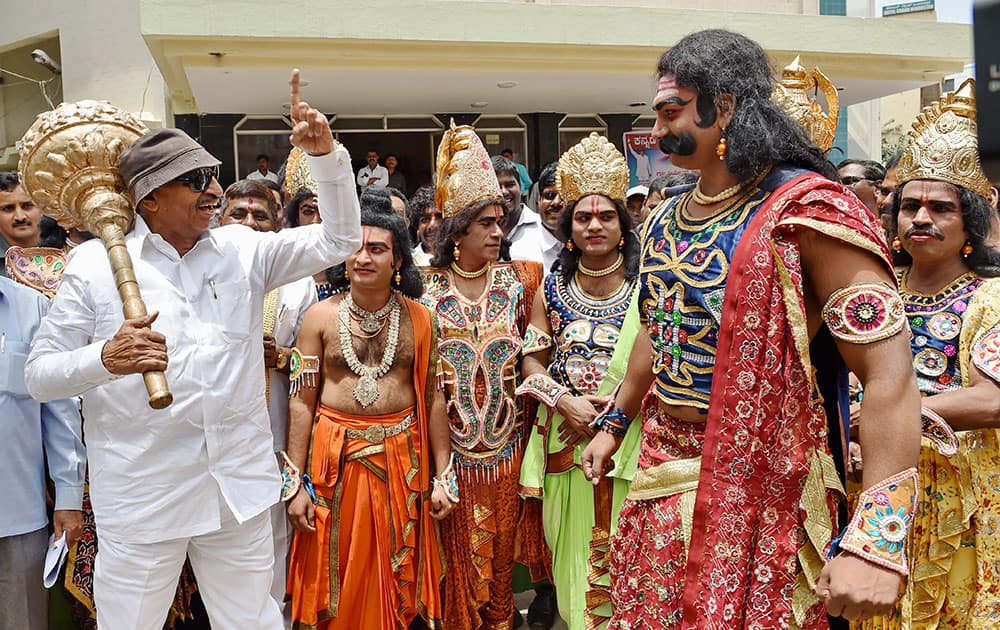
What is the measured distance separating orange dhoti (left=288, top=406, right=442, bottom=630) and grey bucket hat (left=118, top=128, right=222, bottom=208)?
1410 millimetres

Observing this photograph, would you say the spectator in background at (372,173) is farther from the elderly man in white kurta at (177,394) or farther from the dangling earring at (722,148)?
the dangling earring at (722,148)

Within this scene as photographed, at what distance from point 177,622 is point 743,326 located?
3.29 meters

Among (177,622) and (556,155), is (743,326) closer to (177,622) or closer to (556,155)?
(177,622)

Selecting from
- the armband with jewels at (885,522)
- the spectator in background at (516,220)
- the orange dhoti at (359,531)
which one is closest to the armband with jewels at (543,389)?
the orange dhoti at (359,531)

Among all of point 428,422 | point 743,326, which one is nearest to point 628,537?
point 743,326

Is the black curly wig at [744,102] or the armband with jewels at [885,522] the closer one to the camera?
the armband with jewels at [885,522]

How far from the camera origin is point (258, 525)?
317cm

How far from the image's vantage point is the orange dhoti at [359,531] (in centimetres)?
391

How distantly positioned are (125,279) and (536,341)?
2.04 m

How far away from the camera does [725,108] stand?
2.47 metres

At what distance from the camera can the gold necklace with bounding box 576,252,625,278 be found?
14.5ft

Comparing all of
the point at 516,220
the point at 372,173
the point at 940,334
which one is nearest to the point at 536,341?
the point at 940,334

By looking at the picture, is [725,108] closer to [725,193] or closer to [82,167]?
[725,193]

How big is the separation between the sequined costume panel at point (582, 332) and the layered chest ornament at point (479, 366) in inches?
9.3
